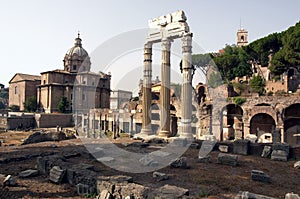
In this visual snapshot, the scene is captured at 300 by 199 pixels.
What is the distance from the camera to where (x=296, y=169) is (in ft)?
29.8

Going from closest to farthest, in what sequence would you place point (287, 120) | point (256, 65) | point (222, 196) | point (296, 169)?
point (222, 196) → point (296, 169) → point (287, 120) → point (256, 65)

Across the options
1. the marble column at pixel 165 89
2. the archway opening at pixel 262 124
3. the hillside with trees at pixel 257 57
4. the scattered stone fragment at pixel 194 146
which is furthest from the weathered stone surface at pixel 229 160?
the hillside with trees at pixel 257 57

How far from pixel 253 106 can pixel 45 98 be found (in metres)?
38.0

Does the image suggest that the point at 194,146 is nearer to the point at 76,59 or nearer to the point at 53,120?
the point at 53,120

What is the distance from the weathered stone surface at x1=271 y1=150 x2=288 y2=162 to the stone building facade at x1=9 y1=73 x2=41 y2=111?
50736 millimetres

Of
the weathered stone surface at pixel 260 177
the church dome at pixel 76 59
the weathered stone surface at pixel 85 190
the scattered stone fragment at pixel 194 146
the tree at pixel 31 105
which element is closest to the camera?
the weathered stone surface at pixel 85 190

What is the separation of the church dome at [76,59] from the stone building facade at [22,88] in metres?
7.33

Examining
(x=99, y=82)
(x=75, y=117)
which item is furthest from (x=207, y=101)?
(x=99, y=82)

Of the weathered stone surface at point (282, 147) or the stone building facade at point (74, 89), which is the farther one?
the stone building facade at point (74, 89)

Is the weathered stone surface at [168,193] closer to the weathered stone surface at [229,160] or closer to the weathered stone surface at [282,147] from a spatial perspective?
the weathered stone surface at [229,160]

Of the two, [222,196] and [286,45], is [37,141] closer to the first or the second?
[222,196]

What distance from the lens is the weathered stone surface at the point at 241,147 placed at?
1191 centimetres

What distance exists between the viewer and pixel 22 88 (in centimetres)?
5184

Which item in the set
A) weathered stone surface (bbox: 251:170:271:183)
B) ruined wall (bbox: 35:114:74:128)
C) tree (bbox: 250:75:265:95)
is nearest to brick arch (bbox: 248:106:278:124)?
tree (bbox: 250:75:265:95)
